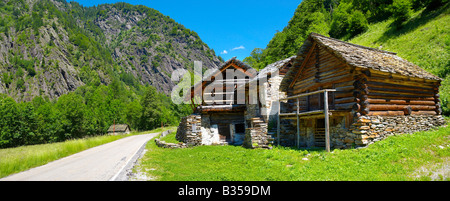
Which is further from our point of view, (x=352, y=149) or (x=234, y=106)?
(x=234, y=106)

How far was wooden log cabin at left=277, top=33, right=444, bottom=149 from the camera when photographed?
12.0 m

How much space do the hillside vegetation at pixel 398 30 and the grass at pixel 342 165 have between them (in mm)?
9603

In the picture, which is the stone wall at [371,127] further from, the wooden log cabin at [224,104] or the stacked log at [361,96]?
the wooden log cabin at [224,104]

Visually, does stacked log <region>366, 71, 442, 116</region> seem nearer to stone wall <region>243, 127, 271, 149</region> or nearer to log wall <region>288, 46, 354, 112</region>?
log wall <region>288, 46, 354, 112</region>

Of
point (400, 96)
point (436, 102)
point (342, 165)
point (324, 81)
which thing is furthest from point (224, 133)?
point (436, 102)

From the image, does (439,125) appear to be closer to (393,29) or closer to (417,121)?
(417,121)

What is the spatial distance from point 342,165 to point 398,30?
35354mm

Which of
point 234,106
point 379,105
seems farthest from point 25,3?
point 379,105

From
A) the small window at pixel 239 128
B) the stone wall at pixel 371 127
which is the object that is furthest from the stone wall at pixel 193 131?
the stone wall at pixel 371 127

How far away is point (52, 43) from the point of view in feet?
474

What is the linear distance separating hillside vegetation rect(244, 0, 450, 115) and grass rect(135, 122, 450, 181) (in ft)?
31.5

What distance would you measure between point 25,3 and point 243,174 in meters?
254

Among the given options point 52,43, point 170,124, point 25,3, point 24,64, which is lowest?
point 170,124

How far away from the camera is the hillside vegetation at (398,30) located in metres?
21.9
